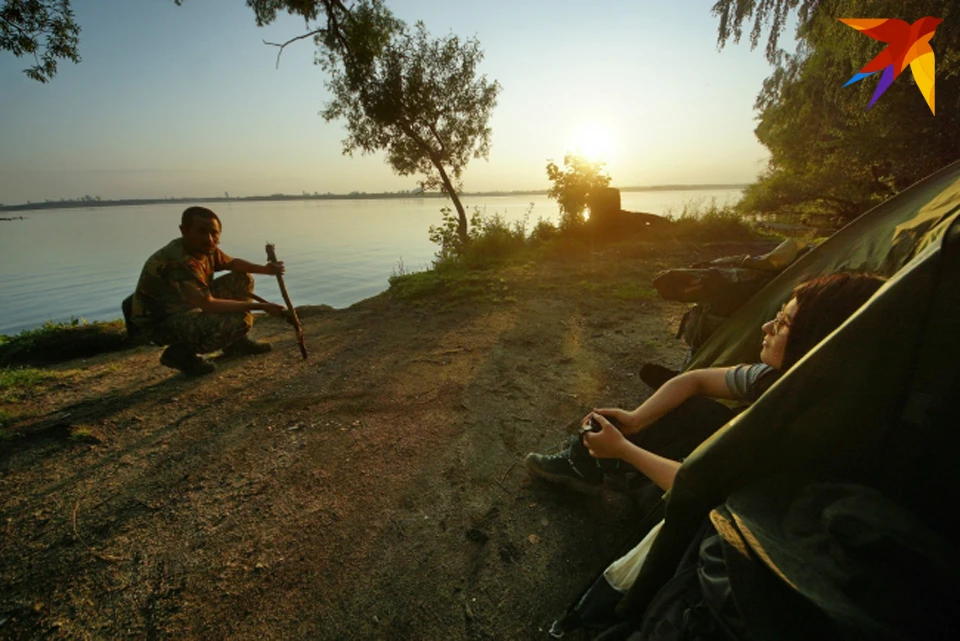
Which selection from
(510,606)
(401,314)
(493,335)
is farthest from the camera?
(401,314)

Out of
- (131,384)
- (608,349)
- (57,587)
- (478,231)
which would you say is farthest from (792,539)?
(478,231)

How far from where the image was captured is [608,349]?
4812mm

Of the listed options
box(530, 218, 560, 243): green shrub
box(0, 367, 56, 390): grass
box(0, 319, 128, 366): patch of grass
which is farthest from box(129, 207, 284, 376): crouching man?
box(530, 218, 560, 243): green shrub

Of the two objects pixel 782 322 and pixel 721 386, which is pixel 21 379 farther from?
pixel 782 322

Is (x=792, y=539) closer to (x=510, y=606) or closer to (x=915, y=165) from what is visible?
(x=510, y=606)

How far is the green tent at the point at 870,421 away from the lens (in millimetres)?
1051

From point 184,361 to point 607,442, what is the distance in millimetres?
4678

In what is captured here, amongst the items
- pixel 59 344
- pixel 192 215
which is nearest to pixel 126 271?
pixel 59 344

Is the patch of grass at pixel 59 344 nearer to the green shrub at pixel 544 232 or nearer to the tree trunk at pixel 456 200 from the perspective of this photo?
the tree trunk at pixel 456 200

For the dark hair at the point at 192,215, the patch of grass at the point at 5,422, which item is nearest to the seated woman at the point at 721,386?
the dark hair at the point at 192,215

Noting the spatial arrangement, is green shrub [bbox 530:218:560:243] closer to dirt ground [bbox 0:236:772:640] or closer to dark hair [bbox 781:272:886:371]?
dirt ground [bbox 0:236:772:640]

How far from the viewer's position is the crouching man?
13.4 feet

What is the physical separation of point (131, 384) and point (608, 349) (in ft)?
17.8

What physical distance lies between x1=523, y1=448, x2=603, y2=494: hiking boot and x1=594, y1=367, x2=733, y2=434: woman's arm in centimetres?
53
